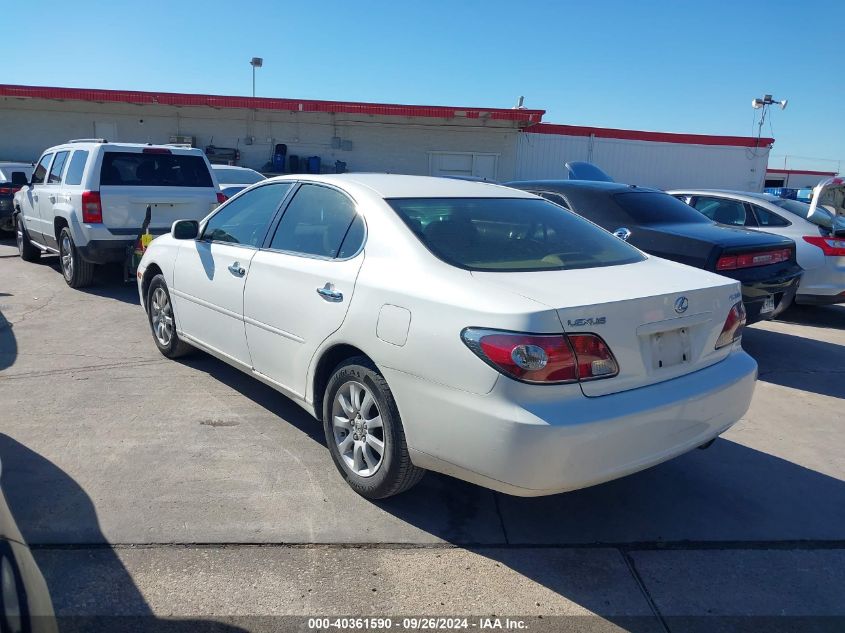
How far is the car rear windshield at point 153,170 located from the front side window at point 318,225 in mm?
5117

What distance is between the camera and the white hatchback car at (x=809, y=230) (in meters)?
7.95

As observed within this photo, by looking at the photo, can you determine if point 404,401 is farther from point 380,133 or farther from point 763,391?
point 380,133

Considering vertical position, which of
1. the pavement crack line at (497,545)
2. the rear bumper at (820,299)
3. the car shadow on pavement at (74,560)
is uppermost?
the rear bumper at (820,299)

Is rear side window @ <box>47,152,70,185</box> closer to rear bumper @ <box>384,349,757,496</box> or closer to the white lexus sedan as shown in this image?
the white lexus sedan

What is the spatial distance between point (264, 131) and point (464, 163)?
20.7 ft

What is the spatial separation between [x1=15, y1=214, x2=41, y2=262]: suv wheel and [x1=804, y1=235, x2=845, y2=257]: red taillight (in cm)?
1123

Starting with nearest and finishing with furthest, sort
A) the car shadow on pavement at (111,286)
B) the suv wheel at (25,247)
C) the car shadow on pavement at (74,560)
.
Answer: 1. the car shadow on pavement at (74,560)
2. the car shadow on pavement at (111,286)
3. the suv wheel at (25,247)

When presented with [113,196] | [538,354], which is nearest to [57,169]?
[113,196]

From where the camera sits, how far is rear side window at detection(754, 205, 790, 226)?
827 centimetres

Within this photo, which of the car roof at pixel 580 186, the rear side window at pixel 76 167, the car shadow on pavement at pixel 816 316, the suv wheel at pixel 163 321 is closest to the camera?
the suv wheel at pixel 163 321

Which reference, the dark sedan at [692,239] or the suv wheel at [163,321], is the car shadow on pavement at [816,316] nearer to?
the dark sedan at [692,239]

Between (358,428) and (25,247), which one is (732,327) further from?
(25,247)

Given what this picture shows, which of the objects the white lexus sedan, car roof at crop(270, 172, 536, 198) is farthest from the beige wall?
the white lexus sedan

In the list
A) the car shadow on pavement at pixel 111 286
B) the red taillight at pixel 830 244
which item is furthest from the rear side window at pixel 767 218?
the car shadow on pavement at pixel 111 286
